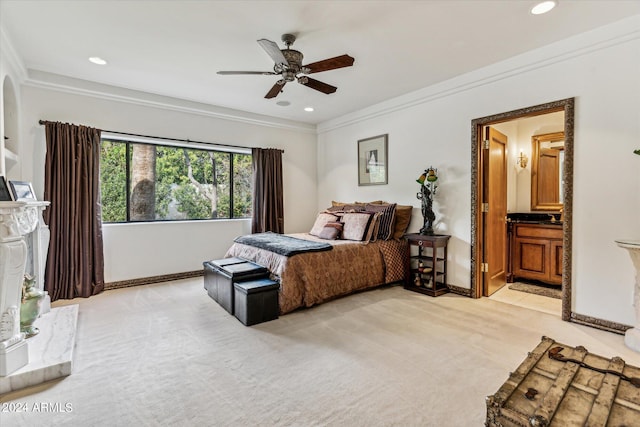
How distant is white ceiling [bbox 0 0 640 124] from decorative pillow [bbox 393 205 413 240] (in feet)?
5.64

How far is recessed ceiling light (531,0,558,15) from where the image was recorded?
2343 millimetres

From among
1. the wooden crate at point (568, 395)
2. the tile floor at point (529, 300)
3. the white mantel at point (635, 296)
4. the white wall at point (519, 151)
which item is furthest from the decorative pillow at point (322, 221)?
the wooden crate at point (568, 395)

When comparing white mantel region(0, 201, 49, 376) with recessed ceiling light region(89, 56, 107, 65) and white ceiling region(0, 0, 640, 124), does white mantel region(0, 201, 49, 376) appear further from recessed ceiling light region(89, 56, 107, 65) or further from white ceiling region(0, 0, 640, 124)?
recessed ceiling light region(89, 56, 107, 65)

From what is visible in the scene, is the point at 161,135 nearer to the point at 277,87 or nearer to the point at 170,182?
the point at 170,182

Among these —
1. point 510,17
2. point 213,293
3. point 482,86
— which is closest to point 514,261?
point 482,86

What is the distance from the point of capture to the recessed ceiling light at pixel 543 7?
7.69 feet

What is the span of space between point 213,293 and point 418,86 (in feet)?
12.2

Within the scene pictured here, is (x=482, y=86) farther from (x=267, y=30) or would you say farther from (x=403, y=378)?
(x=403, y=378)

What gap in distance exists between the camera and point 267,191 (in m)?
5.41

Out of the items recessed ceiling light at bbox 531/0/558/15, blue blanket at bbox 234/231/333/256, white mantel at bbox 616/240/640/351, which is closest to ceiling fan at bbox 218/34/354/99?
recessed ceiling light at bbox 531/0/558/15

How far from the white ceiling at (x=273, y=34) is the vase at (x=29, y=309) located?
2263 mm

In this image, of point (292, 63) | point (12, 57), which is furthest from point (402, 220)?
point (12, 57)

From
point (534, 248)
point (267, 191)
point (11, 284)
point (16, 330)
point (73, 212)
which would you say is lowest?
point (16, 330)

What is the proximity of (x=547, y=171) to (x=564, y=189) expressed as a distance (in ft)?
6.43
